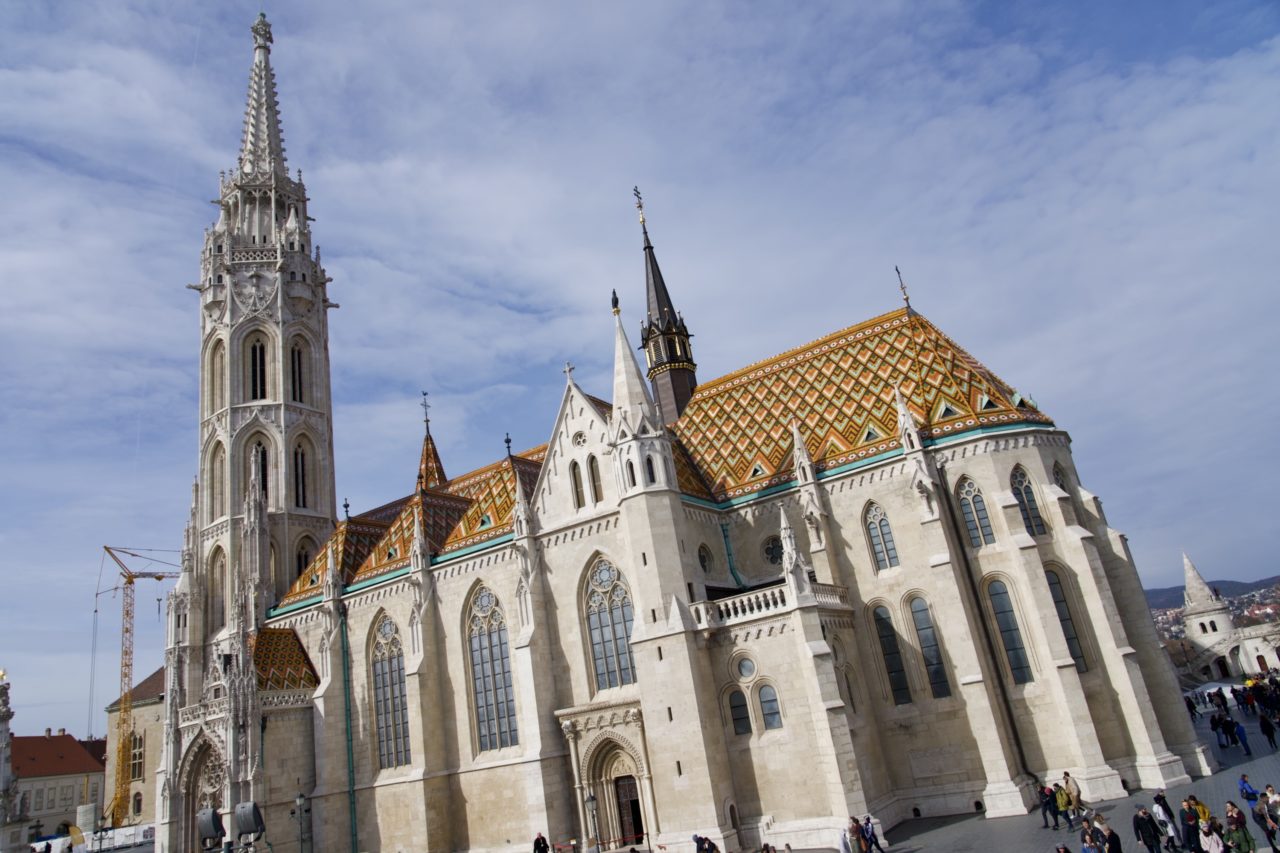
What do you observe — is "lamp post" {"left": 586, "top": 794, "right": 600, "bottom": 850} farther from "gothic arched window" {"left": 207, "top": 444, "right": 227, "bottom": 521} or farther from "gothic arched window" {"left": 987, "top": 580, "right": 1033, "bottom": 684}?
"gothic arched window" {"left": 207, "top": 444, "right": 227, "bottom": 521}

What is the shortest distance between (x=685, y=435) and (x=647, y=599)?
36.5ft

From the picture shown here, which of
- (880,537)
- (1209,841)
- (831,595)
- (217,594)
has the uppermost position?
(217,594)

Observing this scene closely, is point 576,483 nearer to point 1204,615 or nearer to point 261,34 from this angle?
point 261,34

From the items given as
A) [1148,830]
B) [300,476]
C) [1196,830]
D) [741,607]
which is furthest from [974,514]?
[300,476]

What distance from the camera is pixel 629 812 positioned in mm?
→ 28406

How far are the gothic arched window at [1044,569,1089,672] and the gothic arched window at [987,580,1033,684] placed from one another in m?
1.28

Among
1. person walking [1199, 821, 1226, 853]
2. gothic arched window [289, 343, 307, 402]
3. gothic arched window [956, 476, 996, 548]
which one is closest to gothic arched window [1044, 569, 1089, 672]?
gothic arched window [956, 476, 996, 548]

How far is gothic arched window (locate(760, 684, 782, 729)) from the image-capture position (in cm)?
2581

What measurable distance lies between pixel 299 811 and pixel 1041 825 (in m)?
27.0

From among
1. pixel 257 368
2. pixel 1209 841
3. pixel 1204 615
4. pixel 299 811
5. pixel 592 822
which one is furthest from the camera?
pixel 1204 615

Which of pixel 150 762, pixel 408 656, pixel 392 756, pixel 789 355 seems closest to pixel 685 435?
pixel 789 355

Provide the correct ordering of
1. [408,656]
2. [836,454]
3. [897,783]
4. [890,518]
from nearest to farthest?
1. [897,783]
2. [890,518]
3. [836,454]
4. [408,656]

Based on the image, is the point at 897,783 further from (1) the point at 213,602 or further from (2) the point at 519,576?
(1) the point at 213,602

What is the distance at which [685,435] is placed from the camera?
37.5 m
